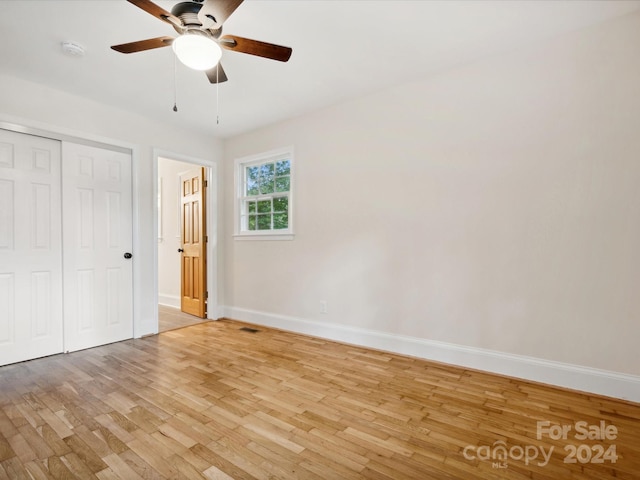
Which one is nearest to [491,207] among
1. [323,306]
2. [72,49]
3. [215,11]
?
[323,306]

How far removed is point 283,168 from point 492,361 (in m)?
3.18

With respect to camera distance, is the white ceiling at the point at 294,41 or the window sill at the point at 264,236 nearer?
the white ceiling at the point at 294,41

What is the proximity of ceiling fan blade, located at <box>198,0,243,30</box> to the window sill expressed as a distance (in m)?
2.50

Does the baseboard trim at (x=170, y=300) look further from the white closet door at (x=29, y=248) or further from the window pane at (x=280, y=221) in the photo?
the window pane at (x=280, y=221)

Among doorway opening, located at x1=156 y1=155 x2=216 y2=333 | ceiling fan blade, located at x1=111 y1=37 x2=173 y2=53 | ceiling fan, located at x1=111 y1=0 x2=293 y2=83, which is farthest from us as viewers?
doorway opening, located at x1=156 y1=155 x2=216 y2=333

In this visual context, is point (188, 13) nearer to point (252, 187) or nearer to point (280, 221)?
point (280, 221)

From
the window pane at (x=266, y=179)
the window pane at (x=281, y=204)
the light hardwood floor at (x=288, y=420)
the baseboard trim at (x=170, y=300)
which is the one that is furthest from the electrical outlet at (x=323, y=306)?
the baseboard trim at (x=170, y=300)

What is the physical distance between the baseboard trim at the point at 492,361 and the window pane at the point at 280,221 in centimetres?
121

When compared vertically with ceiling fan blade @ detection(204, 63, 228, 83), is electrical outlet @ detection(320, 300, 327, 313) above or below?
below

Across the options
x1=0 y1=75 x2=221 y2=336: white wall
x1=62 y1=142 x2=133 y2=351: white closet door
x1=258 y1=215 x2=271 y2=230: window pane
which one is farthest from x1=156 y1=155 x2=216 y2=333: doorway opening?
x1=258 y1=215 x2=271 y2=230: window pane

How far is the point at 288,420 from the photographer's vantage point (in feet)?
6.47

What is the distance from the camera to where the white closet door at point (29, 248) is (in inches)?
113

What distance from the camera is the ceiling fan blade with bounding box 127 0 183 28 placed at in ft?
5.40

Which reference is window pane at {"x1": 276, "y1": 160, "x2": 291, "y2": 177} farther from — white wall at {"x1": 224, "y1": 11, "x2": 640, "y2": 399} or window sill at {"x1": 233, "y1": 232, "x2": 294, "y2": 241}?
window sill at {"x1": 233, "y1": 232, "x2": 294, "y2": 241}
